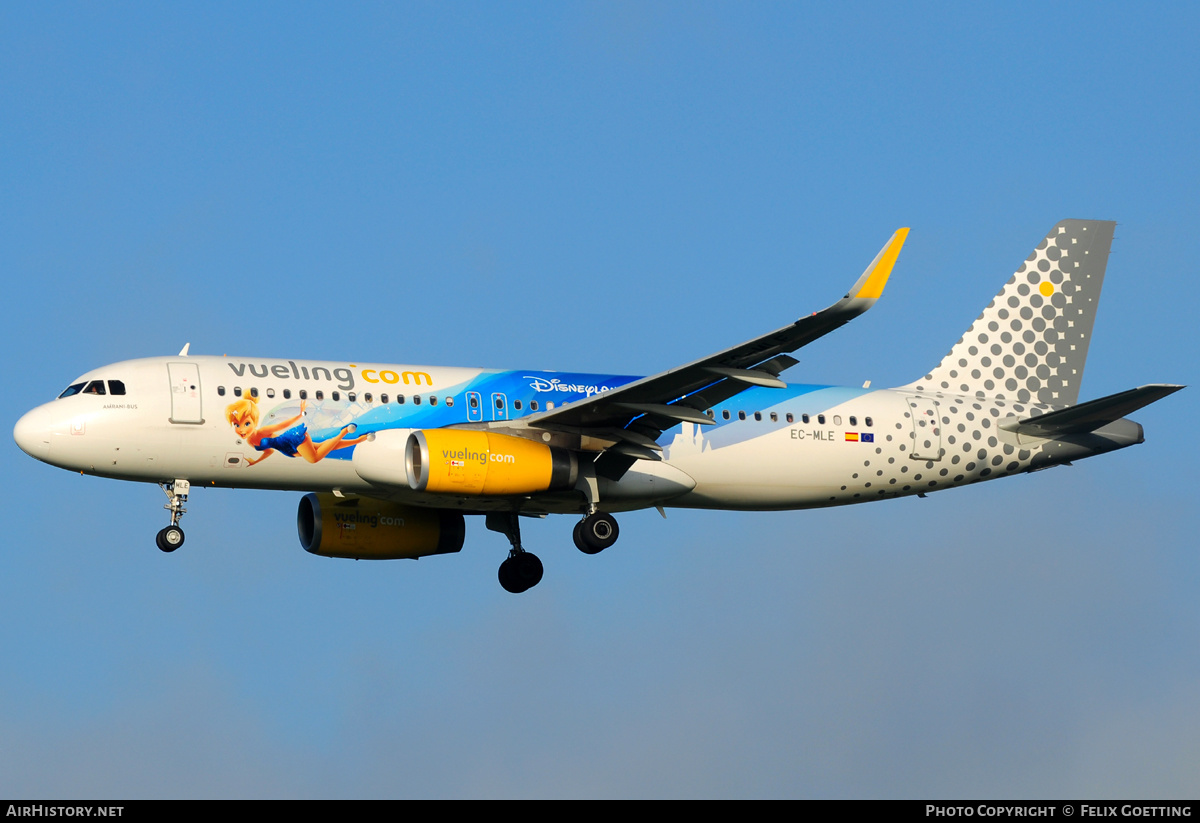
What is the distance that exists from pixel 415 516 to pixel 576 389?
5.56 meters

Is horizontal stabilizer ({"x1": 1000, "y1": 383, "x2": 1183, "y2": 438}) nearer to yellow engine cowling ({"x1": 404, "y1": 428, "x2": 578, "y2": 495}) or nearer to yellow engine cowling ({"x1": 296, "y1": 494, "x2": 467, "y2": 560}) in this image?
yellow engine cowling ({"x1": 404, "y1": 428, "x2": 578, "y2": 495})

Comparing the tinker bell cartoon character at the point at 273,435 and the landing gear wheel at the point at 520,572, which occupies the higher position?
the tinker bell cartoon character at the point at 273,435

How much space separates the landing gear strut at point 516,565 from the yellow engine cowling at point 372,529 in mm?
1161

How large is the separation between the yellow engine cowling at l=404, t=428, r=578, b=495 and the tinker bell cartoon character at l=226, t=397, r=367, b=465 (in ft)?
6.77

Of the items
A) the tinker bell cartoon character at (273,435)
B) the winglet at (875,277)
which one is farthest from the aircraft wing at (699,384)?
the tinker bell cartoon character at (273,435)

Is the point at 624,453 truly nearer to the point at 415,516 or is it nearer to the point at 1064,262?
the point at 415,516

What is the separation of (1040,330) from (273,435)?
20.2 metres

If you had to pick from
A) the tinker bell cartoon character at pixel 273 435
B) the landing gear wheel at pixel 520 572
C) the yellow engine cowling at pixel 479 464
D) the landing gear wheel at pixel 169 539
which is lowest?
the landing gear wheel at pixel 520 572

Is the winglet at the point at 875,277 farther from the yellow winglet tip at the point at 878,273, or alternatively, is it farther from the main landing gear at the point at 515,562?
the main landing gear at the point at 515,562

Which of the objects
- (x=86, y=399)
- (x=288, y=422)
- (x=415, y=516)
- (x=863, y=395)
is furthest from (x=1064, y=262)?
(x=86, y=399)

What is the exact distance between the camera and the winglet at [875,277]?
99.1ft

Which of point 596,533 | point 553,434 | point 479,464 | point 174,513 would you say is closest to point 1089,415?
point 596,533

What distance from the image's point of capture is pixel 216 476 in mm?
35156

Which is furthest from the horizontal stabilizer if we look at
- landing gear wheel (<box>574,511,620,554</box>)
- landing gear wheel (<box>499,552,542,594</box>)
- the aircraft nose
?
the aircraft nose
